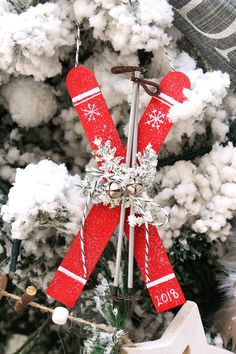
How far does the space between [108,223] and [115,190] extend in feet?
0.18

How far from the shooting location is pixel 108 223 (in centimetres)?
61

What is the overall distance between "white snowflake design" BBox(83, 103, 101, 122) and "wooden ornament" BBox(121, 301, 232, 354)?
239mm

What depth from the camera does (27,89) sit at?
0.71 meters

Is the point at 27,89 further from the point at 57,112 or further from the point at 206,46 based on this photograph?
the point at 206,46

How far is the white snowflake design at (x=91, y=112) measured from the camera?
62 centimetres

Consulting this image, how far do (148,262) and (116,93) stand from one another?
218mm

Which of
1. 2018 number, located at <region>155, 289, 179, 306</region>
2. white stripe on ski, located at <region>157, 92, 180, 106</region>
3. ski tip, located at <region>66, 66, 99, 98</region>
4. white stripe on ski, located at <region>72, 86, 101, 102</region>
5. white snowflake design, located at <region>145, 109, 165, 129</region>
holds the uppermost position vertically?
ski tip, located at <region>66, 66, 99, 98</region>

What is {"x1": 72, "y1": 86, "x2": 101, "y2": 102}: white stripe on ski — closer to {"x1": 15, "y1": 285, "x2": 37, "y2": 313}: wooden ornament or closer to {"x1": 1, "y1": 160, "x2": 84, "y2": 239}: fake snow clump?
{"x1": 1, "y1": 160, "x2": 84, "y2": 239}: fake snow clump

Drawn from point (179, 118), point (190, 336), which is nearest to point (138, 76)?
point (179, 118)

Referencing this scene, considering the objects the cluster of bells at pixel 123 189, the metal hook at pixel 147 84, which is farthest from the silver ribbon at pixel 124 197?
the metal hook at pixel 147 84

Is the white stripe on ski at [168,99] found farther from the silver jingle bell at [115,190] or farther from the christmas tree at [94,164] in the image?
the silver jingle bell at [115,190]

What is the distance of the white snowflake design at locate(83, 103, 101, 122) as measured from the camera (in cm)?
62

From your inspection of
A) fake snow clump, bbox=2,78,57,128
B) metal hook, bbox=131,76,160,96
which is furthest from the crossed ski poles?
fake snow clump, bbox=2,78,57,128

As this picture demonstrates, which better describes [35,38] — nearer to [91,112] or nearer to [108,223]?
[91,112]
